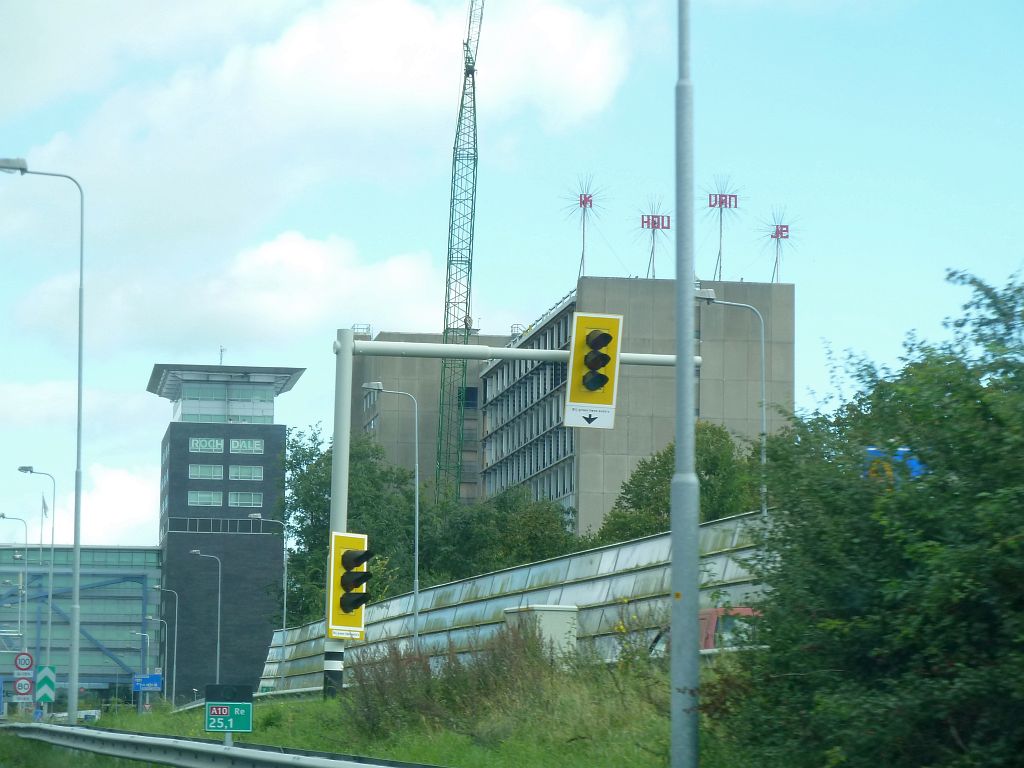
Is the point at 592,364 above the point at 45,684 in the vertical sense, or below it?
above

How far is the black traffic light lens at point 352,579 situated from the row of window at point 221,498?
392 ft

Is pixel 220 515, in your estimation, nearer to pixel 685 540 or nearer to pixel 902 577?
pixel 685 540

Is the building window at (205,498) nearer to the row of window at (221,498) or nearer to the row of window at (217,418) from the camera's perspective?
the row of window at (221,498)

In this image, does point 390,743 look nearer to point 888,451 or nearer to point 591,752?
point 591,752

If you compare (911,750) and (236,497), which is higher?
(236,497)

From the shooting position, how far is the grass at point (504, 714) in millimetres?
16984

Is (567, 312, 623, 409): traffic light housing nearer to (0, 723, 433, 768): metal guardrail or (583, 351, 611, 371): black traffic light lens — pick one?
(583, 351, 611, 371): black traffic light lens

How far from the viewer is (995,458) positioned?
10969 mm

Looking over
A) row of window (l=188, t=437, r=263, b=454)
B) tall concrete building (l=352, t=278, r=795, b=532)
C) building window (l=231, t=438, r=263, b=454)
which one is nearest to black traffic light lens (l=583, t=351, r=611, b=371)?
tall concrete building (l=352, t=278, r=795, b=532)

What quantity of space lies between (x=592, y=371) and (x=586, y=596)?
777 inches

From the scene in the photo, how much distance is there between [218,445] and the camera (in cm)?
13938

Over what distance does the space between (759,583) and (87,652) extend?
13020 cm

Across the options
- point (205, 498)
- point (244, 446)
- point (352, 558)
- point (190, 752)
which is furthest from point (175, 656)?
point (190, 752)

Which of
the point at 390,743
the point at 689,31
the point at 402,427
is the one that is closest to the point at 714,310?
the point at 402,427
